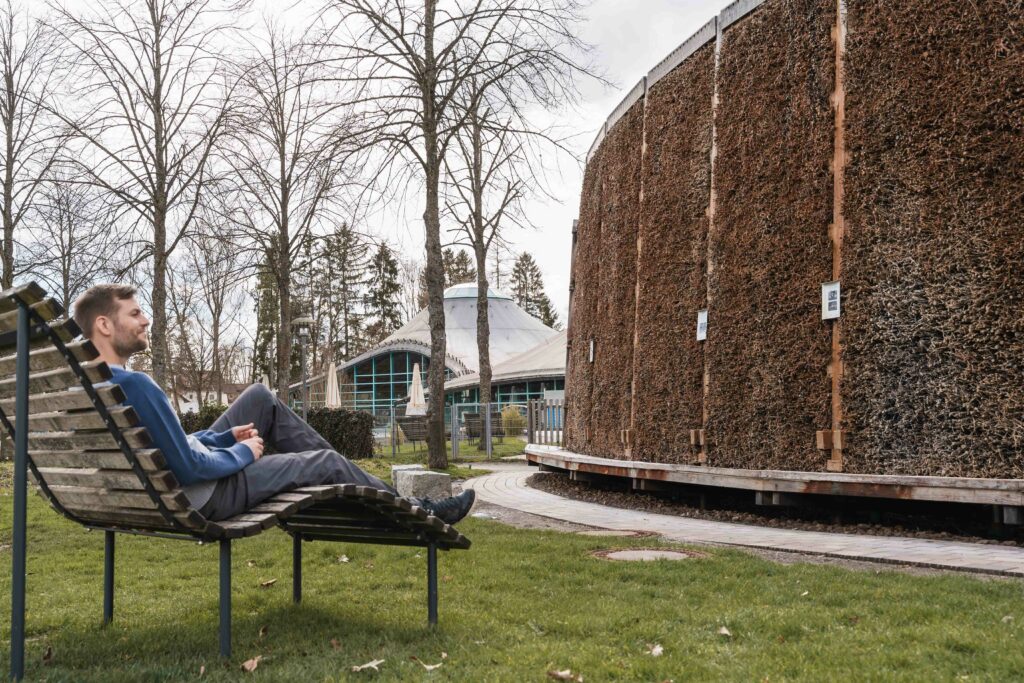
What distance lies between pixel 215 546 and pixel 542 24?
10.2 metres

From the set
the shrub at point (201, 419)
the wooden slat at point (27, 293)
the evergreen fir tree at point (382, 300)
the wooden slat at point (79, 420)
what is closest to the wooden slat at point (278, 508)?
the wooden slat at point (79, 420)

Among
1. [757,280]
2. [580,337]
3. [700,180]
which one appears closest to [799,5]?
[700,180]

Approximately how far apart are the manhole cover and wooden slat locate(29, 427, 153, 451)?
3695mm

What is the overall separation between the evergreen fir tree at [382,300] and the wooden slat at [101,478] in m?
60.8

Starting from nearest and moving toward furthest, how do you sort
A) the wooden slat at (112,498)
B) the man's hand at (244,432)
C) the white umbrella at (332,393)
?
the wooden slat at (112,498), the man's hand at (244,432), the white umbrella at (332,393)

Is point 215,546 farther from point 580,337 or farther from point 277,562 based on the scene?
point 580,337

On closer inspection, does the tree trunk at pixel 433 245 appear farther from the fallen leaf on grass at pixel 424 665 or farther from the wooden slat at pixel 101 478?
the fallen leaf on grass at pixel 424 665

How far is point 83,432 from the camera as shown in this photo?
345cm

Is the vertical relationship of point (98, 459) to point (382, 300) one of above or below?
below

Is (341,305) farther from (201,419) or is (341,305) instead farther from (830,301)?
(830,301)

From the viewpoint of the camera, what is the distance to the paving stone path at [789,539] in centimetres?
609

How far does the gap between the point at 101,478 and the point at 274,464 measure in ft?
2.24

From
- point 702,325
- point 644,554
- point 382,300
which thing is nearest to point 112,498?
point 644,554

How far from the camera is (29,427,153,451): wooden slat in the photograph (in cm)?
321
